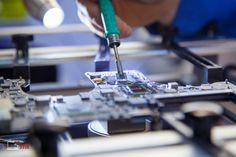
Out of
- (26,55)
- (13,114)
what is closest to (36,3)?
(26,55)

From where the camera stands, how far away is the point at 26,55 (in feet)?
3.23

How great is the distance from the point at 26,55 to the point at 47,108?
452mm

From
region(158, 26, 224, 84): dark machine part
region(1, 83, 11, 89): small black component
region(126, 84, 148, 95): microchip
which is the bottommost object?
region(126, 84, 148, 95): microchip

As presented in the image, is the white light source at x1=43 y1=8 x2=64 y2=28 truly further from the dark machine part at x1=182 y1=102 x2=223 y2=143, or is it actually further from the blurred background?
the dark machine part at x1=182 y1=102 x2=223 y2=143

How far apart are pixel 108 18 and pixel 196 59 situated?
0.76 feet

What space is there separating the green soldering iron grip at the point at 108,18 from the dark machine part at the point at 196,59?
0.61ft

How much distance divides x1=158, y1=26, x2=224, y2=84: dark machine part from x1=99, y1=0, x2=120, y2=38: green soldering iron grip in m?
0.19

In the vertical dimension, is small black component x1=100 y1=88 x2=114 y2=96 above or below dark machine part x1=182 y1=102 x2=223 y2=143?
above

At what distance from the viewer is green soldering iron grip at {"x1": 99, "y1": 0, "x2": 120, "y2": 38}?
799 millimetres

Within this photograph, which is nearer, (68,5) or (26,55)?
(26,55)

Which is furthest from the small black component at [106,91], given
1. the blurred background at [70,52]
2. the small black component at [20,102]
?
the blurred background at [70,52]

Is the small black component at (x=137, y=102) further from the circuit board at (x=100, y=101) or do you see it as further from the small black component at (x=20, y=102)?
the small black component at (x=20, y=102)

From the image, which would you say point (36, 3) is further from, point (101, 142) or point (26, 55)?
point (101, 142)

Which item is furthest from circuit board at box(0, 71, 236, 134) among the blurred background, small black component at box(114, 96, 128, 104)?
the blurred background
